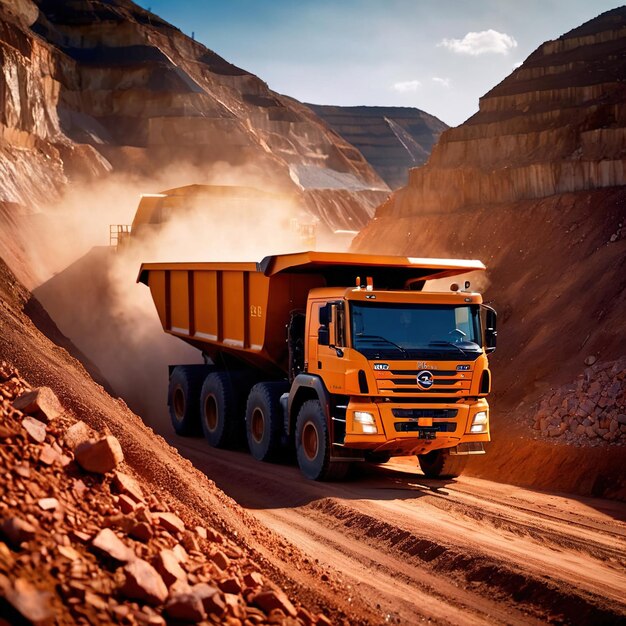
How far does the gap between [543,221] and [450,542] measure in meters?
18.6

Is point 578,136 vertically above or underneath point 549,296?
above

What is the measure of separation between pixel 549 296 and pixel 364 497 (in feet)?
39.1

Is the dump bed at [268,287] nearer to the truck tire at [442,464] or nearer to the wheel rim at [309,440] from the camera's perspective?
the wheel rim at [309,440]

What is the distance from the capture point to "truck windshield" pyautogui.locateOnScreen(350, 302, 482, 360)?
12570 millimetres

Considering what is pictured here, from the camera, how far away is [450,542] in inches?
386

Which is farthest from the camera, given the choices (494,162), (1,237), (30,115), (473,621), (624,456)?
(30,115)

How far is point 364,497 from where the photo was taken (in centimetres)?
1244

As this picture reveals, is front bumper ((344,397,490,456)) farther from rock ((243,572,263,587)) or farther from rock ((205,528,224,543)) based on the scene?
rock ((243,572,263,587))

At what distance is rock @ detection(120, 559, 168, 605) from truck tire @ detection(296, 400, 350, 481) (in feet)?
23.7

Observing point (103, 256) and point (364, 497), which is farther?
point (103, 256)

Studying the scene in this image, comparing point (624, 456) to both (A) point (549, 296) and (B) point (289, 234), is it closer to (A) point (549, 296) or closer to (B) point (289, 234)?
(A) point (549, 296)

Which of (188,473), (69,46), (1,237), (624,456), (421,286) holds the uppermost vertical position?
(69,46)

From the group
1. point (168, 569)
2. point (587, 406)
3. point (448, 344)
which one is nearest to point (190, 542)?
point (168, 569)

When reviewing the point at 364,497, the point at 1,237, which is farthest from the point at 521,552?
the point at 1,237
